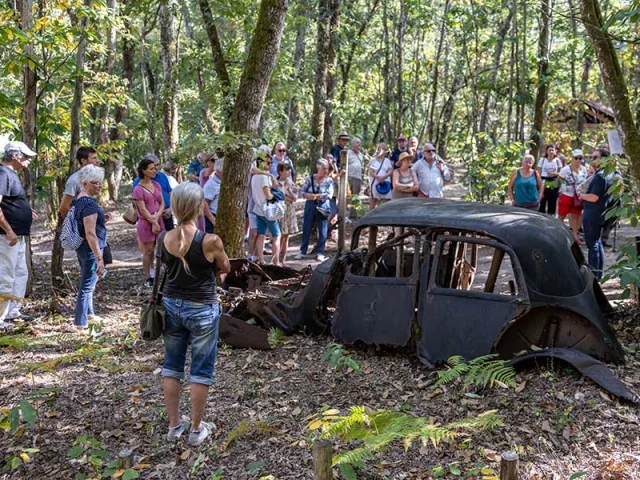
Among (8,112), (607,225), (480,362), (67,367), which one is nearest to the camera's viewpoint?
(480,362)

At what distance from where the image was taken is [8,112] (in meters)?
10.5

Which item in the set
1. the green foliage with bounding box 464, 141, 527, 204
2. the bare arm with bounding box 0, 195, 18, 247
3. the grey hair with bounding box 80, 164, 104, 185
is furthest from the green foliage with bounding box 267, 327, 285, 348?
the green foliage with bounding box 464, 141, 527, 204

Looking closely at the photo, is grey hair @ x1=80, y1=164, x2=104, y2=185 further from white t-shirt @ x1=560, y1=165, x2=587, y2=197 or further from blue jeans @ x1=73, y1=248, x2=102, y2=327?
white t-shirt @ x1=560, y1=165, x2=587, y2=197

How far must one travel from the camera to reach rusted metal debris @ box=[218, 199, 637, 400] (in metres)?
5.45

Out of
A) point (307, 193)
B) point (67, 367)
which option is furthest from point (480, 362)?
point (307, 193)

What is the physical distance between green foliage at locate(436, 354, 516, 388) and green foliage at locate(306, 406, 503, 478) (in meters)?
0.43

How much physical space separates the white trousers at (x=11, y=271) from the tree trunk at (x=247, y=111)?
2.44m

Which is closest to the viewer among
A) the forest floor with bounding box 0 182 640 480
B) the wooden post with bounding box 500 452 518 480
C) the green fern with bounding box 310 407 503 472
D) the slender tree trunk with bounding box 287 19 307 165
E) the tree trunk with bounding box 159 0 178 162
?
the wooden post with bounding box 500 452 518 480

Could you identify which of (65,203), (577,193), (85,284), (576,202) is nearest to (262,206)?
(65,203)

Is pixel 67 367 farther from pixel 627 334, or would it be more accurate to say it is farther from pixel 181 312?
pixel 627 334

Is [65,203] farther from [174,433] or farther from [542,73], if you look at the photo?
[542,73]

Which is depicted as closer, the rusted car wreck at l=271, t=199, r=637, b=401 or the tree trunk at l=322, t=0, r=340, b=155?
the rusted car wreck at l=271, t=199, r=637, b=401

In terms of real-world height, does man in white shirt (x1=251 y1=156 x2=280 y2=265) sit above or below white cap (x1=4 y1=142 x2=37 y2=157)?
below

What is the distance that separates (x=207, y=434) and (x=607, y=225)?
916 centimetres
